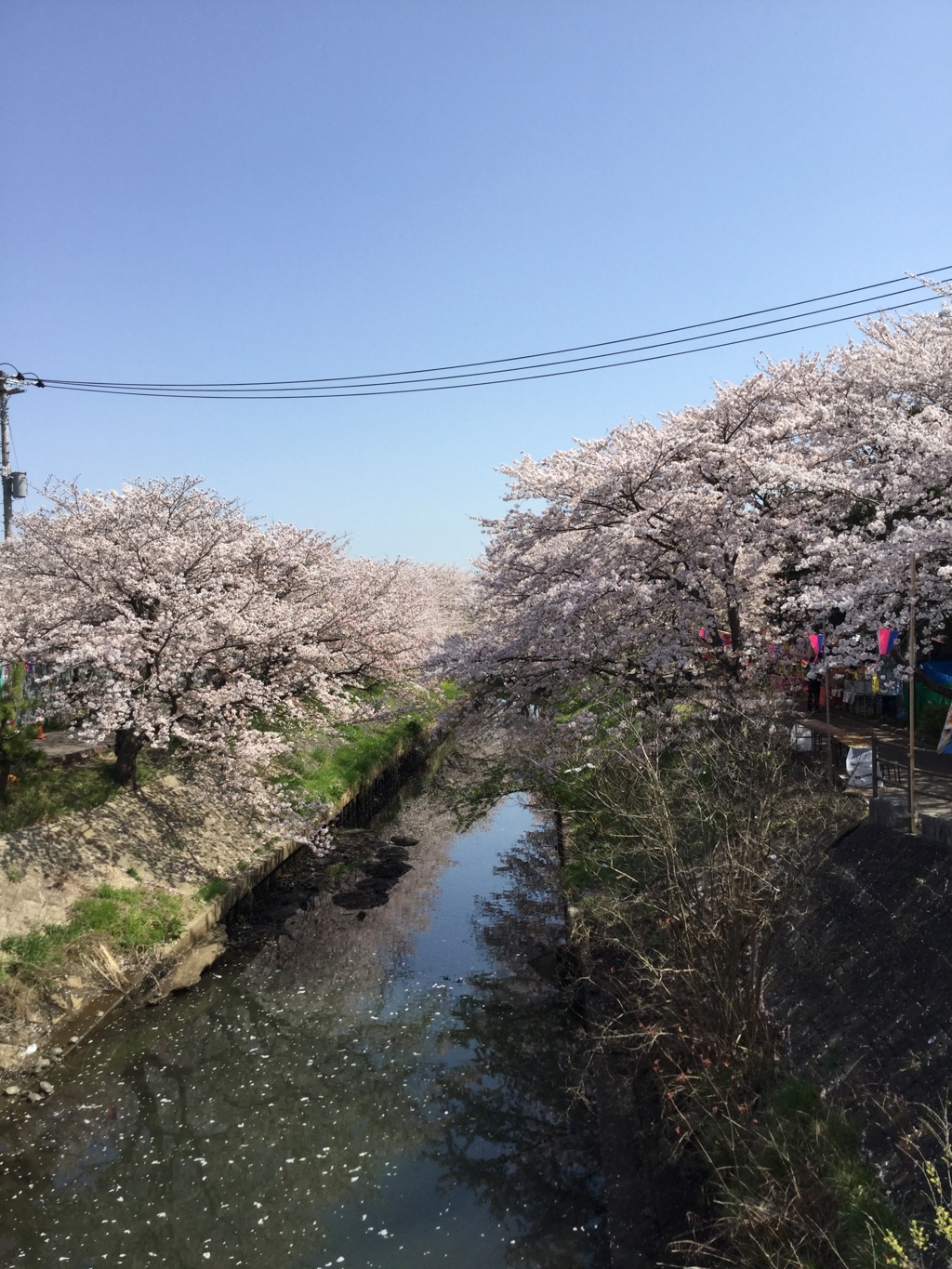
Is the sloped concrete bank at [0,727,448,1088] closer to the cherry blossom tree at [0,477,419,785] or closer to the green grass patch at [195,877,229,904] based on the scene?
the green grass patch at [195,877,229,904]

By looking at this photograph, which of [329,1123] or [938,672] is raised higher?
[938,672]

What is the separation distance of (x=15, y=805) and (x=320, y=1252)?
11.1 m

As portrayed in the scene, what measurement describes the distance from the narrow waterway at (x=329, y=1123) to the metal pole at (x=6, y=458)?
1218cm

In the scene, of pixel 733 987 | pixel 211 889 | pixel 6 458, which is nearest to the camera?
pixel 733 987

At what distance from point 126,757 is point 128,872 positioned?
10.4 feet

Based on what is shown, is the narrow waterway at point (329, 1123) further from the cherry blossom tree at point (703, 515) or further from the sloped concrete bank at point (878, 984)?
the cherry blossom tree at point (703, 515)

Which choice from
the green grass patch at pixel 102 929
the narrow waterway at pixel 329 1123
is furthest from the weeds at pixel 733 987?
the green grass patch at pixel 102 929

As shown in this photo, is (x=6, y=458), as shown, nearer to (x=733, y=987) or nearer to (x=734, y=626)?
(x=734, y=626)

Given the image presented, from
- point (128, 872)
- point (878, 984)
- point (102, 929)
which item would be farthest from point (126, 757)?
point (878, 984)

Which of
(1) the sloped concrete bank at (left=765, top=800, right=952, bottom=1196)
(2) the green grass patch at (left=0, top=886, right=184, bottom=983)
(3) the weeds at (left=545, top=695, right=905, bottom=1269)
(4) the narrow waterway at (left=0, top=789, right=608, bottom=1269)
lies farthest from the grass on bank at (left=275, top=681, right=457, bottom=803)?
(1) the sloped concrete bank at (left=765, top=800, right=952, bottom=1196)

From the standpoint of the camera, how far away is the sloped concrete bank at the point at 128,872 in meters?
13.1

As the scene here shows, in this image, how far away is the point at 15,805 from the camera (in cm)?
1694

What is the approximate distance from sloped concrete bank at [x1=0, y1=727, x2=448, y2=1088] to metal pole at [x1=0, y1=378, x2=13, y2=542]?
7.65 metres

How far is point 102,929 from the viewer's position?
574 inches
